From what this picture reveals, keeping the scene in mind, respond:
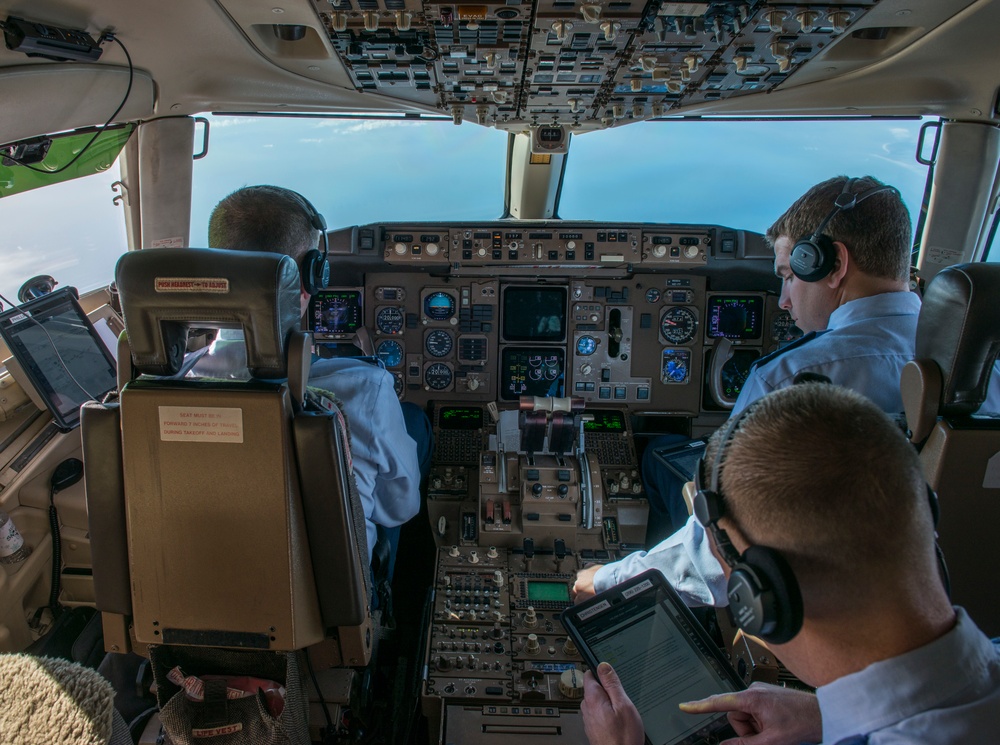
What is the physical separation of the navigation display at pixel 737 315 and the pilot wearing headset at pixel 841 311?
1.72 meters

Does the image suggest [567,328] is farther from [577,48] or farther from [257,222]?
[257,222]

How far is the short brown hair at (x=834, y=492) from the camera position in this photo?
76cm

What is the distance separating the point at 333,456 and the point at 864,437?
942 mm

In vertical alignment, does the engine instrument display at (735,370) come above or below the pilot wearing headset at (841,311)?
below

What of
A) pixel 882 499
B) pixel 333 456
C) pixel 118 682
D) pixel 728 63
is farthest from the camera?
pixel 728 63

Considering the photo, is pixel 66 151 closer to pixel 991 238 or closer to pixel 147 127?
pixel 147 127

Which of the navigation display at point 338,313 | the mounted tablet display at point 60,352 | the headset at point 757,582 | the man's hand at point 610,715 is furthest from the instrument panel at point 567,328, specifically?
the headset at point 757,582

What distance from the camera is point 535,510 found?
2.81 meters

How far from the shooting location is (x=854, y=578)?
0.77 meters

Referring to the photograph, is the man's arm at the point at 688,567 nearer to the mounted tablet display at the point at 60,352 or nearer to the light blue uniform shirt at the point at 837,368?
the light blue uniform shirt at the point at 837,368

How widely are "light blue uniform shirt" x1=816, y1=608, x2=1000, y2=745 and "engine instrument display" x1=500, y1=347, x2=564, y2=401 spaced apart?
Answer: 2.77 meters

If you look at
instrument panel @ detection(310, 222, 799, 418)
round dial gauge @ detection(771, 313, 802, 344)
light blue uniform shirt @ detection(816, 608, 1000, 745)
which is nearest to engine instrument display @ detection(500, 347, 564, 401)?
instrument panel @ detection(310, 222, 799, 418)

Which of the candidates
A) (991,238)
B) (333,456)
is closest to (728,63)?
(991,238)

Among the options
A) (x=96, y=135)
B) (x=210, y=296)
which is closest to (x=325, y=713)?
(x=210, y=296)
